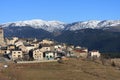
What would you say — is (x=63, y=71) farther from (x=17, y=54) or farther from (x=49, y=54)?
(x=17, y=54)

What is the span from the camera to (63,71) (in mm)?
67688

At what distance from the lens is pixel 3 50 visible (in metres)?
89.4

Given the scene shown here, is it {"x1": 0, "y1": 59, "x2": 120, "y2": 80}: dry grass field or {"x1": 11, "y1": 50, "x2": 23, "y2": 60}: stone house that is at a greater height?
{"x1": 11, "y1": 50, "x2": 23, "y2": 60}: stone house

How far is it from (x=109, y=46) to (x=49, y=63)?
105354 millimetres

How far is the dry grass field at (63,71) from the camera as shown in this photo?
62.8 m

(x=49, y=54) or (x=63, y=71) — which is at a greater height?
(x=49, y=54)

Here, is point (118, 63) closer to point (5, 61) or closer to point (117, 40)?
point (5, 61)

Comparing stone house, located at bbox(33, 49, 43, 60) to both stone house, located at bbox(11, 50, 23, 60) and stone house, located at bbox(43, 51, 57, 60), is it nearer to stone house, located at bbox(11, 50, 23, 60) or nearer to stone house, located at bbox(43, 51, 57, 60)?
stone house, located at bbox(43, 51, 57, 60)

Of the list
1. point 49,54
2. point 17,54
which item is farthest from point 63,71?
point 17,54

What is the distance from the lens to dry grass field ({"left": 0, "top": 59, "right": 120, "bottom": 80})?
6281cm

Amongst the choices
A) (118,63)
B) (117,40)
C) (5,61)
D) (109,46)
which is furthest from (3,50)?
(117,40)

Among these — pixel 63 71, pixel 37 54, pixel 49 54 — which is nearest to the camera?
pixel 63 71

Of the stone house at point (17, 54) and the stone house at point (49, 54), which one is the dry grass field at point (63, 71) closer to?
the stone house at point (49, 54)

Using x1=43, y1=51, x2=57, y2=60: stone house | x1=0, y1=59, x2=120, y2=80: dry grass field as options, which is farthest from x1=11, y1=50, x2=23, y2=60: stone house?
x1=0, y1=59, x2=120, y2=80: dry grass field
